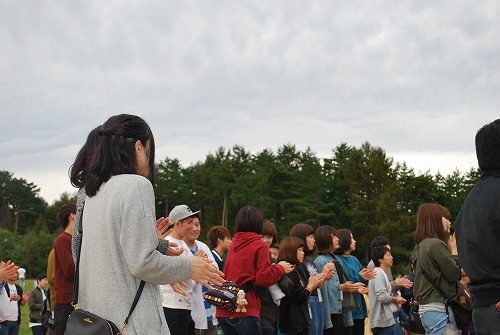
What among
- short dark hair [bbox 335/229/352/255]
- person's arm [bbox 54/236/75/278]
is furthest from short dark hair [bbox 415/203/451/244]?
person's arm [bbox 54/236/75/278]

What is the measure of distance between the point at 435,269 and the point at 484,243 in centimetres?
267

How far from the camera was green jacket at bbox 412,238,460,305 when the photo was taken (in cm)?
671

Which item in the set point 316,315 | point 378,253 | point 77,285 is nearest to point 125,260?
point 77,285

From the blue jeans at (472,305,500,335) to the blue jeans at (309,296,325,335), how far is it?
4.80 m

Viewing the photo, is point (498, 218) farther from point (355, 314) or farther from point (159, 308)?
point (355, 314)

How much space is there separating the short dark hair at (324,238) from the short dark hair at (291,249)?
112 cm

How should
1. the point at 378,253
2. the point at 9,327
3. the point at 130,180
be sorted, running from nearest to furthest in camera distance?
1. the point at 130,180
2. the point at 378,253
3. the point at 9,327

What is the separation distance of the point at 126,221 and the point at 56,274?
454cm

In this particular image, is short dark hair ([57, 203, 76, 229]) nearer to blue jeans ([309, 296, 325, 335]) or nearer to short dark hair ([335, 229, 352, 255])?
blue jeans ([309, 296, 325, 335])

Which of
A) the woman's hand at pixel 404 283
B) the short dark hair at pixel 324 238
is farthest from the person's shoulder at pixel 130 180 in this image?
the woman's hand at pixel 404 283

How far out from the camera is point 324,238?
388 inches

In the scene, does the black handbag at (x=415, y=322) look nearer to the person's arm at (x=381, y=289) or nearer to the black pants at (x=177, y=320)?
the person's arm at (x=381, y=289)

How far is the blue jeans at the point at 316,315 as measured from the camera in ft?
29.3

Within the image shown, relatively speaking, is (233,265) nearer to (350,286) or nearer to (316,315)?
(316,315)
